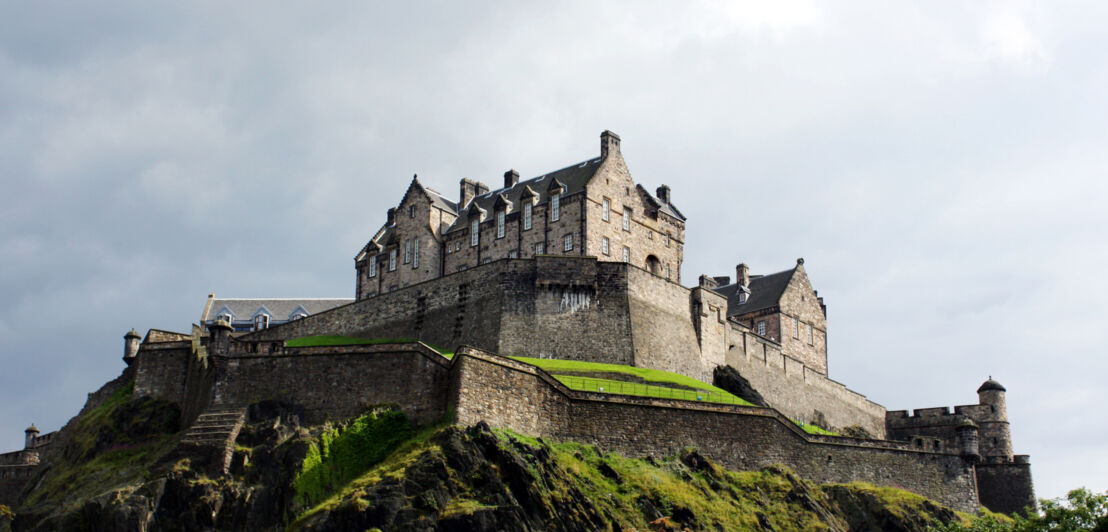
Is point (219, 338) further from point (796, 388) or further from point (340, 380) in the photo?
point (796, 388)

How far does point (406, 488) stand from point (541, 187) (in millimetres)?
30955

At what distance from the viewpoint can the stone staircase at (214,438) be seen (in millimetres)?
50625

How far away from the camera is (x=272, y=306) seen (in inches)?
3509

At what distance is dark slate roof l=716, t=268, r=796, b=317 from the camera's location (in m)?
80.9

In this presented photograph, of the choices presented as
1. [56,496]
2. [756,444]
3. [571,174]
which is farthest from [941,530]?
[56,496]

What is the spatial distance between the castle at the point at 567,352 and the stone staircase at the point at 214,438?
0.28 feet

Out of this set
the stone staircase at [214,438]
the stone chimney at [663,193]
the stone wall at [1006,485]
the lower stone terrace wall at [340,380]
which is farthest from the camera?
the stone chimney at [663,193]

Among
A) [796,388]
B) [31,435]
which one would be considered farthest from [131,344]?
[796,388]

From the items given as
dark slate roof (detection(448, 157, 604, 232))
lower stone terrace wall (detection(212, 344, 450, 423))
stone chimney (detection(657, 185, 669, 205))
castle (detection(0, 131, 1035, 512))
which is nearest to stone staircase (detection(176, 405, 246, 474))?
castle (detection(0, 131, 1035, 512))

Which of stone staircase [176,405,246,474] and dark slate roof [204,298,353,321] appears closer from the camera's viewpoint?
stone staircase [176,405,246,474]

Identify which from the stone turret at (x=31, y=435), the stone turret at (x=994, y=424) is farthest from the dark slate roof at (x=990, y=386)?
the stone turret at (x=31, y=435)

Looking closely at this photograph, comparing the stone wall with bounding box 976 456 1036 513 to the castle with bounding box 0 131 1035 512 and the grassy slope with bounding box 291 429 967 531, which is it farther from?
the grassy slope with bounding box 291 429 967 531

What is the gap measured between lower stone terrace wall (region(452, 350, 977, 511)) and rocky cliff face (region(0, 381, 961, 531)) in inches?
40.2

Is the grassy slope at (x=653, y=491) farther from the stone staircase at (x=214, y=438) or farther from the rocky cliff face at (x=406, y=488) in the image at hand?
the stone staircase at (x=214, y=438)
